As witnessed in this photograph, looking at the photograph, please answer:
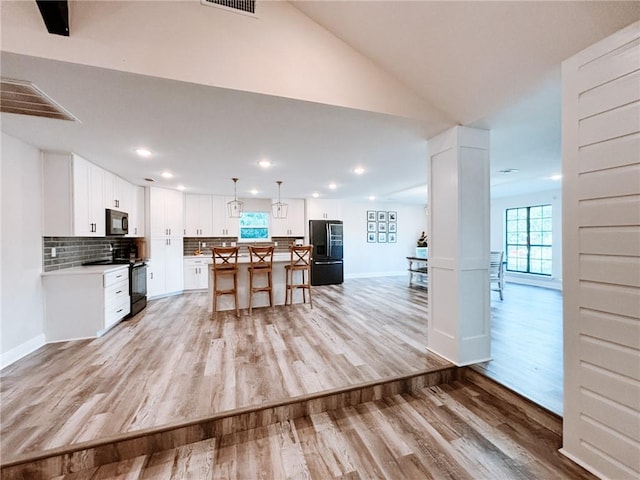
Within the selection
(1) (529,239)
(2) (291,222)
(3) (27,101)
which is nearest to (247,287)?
(2) (291,222)

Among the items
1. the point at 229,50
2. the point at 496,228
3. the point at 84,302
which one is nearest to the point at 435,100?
the point at 229,50

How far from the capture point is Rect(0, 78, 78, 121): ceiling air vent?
177 cm

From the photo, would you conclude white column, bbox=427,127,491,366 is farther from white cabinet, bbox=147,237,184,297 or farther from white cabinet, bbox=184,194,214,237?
white cabinet, bbox=184,194,214,237

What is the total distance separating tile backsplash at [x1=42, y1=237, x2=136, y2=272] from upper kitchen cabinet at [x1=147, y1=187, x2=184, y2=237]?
28.4 inches

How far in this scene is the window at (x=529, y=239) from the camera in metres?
6.59

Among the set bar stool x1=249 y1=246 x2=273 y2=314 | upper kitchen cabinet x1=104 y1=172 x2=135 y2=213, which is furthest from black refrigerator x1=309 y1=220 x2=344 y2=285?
upper kitchen cabinet x1=104 y1=172 x2=135 y2=213

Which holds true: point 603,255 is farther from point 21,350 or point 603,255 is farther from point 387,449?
point 21,350

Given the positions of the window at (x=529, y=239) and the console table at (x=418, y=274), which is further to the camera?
the window at (x=529, y=239)

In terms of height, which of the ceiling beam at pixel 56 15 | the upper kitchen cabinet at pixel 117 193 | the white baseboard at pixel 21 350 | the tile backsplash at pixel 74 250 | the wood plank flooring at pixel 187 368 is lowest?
the wood plank flooring at pixel 187 368

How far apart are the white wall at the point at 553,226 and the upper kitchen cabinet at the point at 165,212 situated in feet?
27.4

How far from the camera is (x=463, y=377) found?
8.18 feet

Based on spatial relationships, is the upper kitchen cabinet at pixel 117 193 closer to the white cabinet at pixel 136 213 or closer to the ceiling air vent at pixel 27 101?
the white cabinet at pixel 136 213

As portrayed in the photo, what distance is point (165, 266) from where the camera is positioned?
18.2 feet

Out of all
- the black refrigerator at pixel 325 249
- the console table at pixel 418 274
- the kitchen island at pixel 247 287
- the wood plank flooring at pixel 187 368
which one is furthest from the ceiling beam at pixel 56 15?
the console table at pixel 418 274
